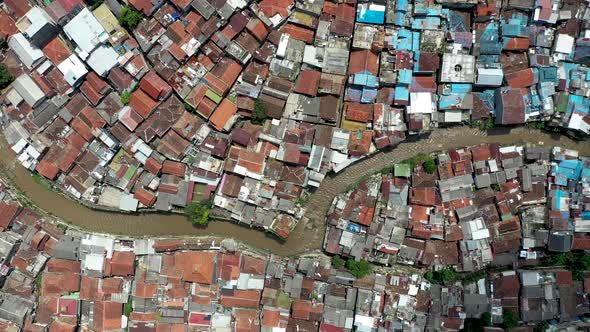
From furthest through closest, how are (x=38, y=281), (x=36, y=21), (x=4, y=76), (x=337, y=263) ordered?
(x=38, y=281) → (x=337, y=263) → (x=4, y=76) → (x=36, y=21)

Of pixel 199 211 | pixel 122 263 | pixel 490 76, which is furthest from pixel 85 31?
pixel 490 76

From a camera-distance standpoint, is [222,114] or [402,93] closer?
[402,93]

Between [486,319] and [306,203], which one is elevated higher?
[306,203]

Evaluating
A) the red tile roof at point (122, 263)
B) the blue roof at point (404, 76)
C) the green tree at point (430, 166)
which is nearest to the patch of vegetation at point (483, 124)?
the green tree at point (430, 166)

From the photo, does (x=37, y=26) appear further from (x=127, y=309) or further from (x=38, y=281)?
(x=127, y=309)

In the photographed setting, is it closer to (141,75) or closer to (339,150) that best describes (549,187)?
(339,150)

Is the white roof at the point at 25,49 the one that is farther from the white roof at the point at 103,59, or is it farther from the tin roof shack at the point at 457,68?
the tin roof shack at the point at 457,68

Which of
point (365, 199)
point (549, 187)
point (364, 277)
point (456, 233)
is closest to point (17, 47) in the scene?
point (365, 199)
